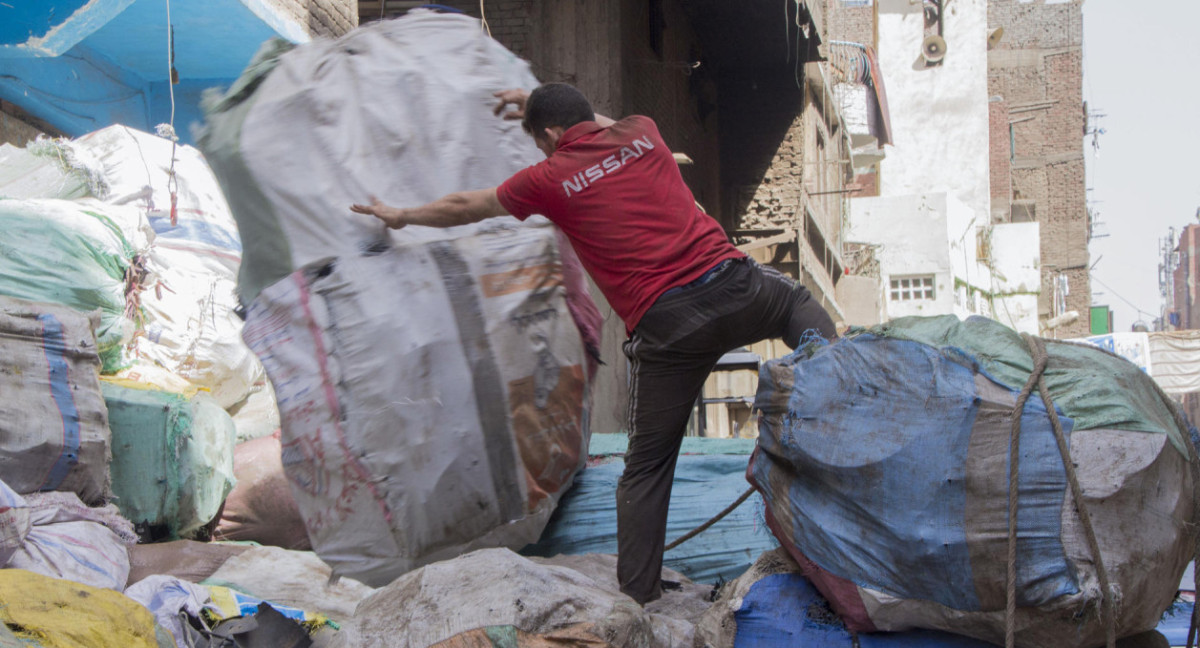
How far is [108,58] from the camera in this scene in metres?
7.45

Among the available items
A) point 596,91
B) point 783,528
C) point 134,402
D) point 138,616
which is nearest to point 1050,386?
point 783,528

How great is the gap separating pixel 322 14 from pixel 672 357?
4873 mm

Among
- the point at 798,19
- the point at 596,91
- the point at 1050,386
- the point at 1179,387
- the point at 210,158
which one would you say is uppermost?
the point at 798,19

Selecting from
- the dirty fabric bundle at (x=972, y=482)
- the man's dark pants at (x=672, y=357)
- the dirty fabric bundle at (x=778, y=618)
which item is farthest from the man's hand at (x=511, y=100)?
the dirty fabric bundle at (x=778, y=618)

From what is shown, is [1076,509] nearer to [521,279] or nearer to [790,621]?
[790,621]

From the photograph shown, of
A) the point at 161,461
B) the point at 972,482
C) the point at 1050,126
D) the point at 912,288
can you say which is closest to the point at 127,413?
the point at 161,461

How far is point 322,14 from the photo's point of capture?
6.52 m

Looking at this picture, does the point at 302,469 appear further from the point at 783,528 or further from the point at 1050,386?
the point at 1050,386

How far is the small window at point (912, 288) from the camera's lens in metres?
27.4

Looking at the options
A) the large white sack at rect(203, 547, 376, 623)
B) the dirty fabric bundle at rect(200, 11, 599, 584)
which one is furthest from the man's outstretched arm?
the large white sack at rect(203, 547, 376, 623)

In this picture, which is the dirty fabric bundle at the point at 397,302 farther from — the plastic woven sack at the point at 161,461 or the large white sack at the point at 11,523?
the plastic woven sack at the point at 161,461

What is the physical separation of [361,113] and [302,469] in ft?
3.32

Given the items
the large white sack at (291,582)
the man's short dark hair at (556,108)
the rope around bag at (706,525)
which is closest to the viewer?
the man's short dark hair at (556,108)

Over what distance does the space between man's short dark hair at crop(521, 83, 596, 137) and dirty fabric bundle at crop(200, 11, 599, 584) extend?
229 millimetres
